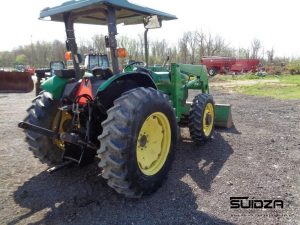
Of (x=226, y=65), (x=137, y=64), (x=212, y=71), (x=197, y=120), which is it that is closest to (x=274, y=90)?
(x=197, y=120)

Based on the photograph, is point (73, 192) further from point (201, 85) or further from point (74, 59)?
point (201, 85)

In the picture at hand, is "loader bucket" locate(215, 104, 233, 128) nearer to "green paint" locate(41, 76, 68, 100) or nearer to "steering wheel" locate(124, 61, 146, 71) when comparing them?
"steering wheel" locate(124, 61, 146, 71)

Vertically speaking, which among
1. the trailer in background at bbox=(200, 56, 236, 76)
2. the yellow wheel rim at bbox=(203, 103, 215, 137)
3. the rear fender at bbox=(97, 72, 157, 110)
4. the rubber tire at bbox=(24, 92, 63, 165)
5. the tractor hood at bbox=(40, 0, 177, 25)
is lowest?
the trailer in background at bbox=(200, 56, 236, 76)

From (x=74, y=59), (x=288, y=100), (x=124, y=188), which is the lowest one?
(x=288, y=100)

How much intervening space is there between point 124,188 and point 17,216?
117 centimetres

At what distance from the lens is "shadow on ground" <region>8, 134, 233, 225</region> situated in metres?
3.29

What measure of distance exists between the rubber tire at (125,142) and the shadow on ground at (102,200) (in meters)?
0.26

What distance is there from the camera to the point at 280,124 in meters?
7.57

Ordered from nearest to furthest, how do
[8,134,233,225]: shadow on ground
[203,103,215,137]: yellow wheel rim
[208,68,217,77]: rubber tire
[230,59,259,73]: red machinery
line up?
[8,134,233,225]: shadow on ground
[203,103,215,137]: yellow wheel rim
[208,68,217,77]: rubber tire
[230,59,259,73]: red machinery

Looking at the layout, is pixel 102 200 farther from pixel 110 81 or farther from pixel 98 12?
pixel 98 12

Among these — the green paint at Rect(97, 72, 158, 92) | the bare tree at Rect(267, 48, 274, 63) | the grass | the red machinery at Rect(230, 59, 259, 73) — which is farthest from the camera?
the bare tree at Rect(267, 48, 274, 63)

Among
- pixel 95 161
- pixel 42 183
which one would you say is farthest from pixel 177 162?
pixel 42 183

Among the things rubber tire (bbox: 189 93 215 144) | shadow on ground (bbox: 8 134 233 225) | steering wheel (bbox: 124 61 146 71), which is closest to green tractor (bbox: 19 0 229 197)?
shadow on ground (bbox: 8 134 233 225)

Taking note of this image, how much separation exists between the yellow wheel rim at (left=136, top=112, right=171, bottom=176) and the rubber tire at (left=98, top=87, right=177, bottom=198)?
212 millimetres
